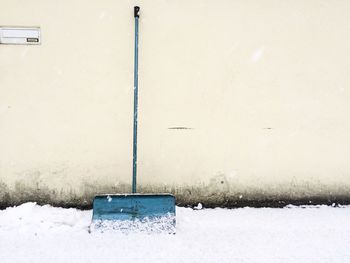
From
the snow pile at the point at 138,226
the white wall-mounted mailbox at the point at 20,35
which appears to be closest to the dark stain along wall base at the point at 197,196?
the snow pile at the point at 138,226

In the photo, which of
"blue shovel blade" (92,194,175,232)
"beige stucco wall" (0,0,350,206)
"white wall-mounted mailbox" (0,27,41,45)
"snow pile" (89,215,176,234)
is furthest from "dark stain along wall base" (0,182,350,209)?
"white wall-mounted mailbox" (0,27,41,45)

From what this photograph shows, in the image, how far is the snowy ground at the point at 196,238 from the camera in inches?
102

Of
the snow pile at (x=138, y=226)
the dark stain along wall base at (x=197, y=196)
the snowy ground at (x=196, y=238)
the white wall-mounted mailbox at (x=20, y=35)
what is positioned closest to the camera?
the snowy ground at (x=196, y=238)

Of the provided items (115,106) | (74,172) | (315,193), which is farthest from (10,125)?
(315,193)

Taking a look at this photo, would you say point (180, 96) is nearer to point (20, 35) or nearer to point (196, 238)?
point (196, 238)

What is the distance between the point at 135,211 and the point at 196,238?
1.76 ft

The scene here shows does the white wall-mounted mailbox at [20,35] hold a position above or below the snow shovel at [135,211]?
above

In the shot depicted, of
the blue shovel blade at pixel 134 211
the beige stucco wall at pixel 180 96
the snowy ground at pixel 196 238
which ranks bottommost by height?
the snowy ground at pixel 196 238

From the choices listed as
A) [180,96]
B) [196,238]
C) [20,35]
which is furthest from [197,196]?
[20,35]

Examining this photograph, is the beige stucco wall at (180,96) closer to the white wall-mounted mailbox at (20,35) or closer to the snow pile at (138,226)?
the white wall-mounted mailbox at (20,35)

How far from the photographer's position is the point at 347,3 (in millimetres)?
3389

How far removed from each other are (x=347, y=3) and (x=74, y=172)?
2.85 metres

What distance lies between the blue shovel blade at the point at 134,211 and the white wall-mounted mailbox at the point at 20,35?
1.43m

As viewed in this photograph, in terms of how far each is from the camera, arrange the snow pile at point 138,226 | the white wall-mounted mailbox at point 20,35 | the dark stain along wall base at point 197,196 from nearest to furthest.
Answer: the snow pile at point 138,226 < the white wall-mounted mailbox at point 20,35 < the dark stain along wall base at point 197,196
